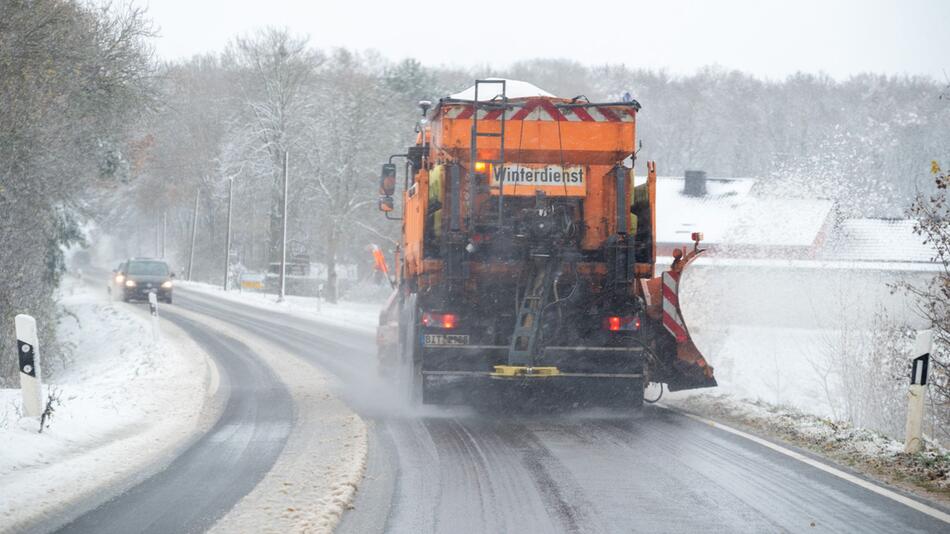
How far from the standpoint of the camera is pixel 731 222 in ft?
154

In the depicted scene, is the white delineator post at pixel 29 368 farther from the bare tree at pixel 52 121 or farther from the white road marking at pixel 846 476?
the white road marking at pixel 846 476

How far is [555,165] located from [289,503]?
206 inches

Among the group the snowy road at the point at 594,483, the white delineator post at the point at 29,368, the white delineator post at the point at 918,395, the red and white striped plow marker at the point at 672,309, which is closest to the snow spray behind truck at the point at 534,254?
the red and white striped plow marker at the point at 672,309

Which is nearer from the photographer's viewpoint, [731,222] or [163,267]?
[163,267]

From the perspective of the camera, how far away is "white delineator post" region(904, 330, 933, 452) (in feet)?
25.9

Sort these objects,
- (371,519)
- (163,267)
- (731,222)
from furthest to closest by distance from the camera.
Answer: (731,222) → (163,267) → (371,519)

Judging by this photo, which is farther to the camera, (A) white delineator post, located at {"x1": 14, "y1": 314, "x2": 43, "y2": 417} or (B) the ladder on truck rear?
(B) the ladder on truck rear

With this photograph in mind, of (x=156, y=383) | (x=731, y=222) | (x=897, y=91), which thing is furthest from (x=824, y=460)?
(x=897, y=91)

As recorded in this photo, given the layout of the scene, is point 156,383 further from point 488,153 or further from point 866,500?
point 866,500

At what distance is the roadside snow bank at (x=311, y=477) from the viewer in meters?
5.77

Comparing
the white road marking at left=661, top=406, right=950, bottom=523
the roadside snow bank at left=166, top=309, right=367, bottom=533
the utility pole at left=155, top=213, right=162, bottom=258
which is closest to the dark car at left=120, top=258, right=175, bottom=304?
the roadside snow bank at left=166, top=309, right=367, bottom=533

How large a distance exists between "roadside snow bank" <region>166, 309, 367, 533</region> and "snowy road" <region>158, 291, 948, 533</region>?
158mm

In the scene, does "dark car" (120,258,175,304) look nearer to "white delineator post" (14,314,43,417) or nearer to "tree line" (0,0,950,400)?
"tree line" (0,0,950,400)

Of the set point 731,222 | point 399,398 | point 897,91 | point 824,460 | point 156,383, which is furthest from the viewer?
point 897,91
